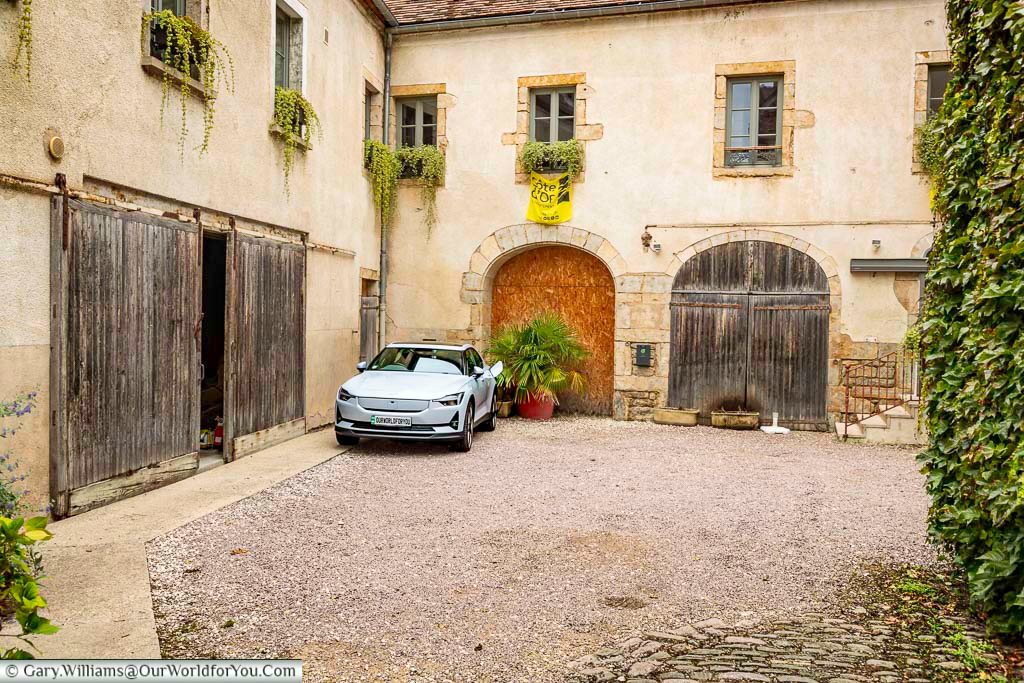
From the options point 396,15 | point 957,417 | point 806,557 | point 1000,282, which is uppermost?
point 396,15

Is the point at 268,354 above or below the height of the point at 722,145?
below

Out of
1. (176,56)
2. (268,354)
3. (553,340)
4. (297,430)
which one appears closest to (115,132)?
(176,56)

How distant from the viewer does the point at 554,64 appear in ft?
41.9

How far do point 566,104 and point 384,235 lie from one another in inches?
151

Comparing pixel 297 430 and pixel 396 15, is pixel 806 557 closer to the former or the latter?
pixel 297 430

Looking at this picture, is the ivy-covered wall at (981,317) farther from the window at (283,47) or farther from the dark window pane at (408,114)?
the dark window pane at (408,114)

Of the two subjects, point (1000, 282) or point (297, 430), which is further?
point (297, 430)

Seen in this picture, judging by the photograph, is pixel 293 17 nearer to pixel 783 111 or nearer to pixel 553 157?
pixel 553 157

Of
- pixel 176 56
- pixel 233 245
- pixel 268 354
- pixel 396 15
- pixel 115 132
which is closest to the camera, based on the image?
pixel 115 132

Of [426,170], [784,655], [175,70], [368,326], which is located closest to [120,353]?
[175,70]

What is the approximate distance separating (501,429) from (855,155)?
22.4 feet

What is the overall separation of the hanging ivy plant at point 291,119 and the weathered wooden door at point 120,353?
2152 mm

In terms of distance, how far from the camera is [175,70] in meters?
7.22

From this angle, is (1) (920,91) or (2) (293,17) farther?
(1) (920,91)
